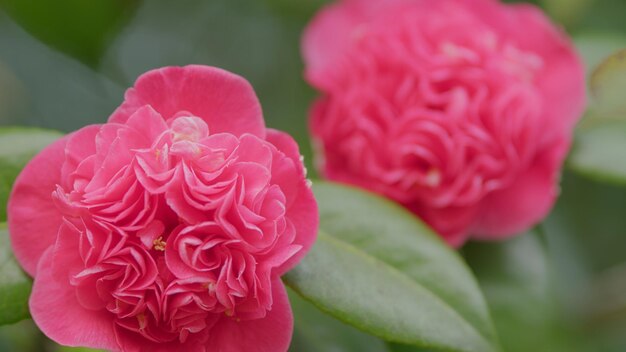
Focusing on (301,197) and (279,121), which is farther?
(279,121)

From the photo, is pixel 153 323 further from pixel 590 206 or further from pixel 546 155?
pixel 590 206

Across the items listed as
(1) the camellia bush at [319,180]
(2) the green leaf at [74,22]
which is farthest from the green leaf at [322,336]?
(2) the green leaf at [74,22]

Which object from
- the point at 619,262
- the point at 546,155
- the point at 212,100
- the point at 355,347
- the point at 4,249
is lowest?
the point at 619,262

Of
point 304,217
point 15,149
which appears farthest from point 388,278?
point 15,149

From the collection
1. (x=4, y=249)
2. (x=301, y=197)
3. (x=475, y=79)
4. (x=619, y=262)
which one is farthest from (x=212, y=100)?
(x=619, y=262)

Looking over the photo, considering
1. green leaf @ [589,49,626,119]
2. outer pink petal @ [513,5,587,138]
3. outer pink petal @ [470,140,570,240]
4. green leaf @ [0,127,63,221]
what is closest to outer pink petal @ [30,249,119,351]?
green leaf @ [0,127,63,221]

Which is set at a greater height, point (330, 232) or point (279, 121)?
point (330, 232)

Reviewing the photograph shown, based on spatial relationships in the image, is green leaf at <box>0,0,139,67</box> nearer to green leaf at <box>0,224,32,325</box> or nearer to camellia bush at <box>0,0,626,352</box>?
camellia bush at <box>0,0,626,352</box>
